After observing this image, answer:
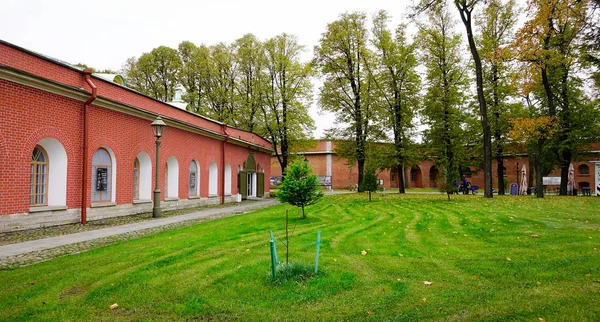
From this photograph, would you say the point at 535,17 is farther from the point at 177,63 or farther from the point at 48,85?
the point at 177,63

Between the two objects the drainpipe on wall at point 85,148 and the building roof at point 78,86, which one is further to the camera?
the drainpipe on wall at point 85,148

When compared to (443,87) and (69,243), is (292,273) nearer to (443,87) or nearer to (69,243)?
(69,243)

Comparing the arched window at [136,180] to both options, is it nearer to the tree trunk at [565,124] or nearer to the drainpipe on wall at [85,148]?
the drainpipe on wall at [85,148]

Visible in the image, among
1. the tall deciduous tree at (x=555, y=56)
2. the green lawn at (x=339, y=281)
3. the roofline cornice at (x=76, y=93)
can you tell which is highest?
the tall deciduous tree at (x=555, y=56)

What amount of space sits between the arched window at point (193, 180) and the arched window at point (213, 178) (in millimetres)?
1600

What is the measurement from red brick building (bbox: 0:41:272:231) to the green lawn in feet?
15.4

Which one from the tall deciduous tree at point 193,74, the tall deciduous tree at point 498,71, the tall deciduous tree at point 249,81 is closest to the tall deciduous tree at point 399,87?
the tall deciduous tree at point 498,71

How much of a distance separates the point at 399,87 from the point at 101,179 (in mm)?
21954

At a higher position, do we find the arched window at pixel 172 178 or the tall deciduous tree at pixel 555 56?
the tall deciduous tree at pixel 555 56

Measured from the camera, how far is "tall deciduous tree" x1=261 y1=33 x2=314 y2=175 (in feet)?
101

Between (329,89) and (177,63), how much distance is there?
16471 millimetres

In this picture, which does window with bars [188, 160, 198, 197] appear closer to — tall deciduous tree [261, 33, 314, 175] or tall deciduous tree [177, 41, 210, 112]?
tall deciduous tree [261, 33, 314, 175]

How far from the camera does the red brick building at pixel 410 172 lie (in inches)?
1561

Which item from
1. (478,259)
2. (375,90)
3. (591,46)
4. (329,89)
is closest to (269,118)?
(329,89)
